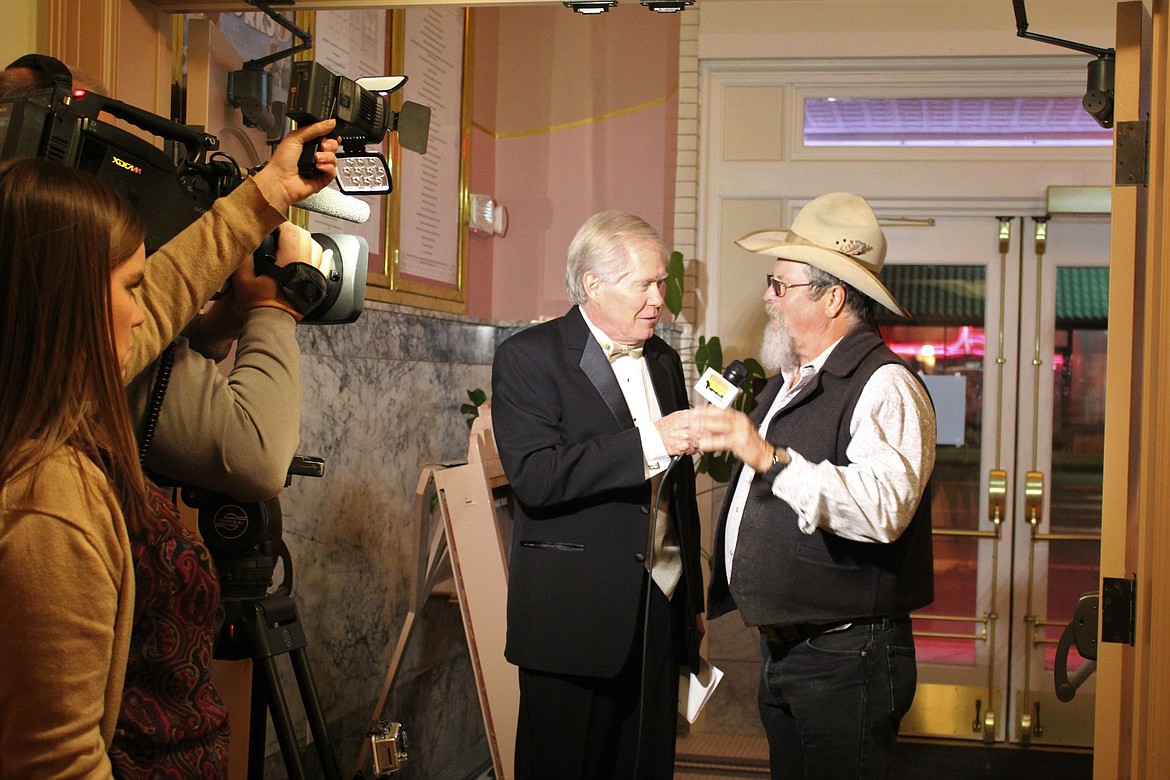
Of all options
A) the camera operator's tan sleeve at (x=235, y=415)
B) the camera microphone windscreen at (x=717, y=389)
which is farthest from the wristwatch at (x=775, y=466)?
the camera operator's tan sleeve at (x=235, y=415)

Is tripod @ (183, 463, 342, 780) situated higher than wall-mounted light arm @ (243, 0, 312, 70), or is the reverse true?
wall-mounted light arm @ (243, 0, 312, 70)

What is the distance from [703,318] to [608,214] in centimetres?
220

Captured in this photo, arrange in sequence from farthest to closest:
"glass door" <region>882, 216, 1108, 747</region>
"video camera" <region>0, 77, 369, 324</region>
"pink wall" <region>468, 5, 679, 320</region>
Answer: "pink wall" <region>468, 5, 679, 320</region> < "glass door" <region>882, 216, 1108, 747</region> < "video camera" <region>0, 77, 369, 324</region>

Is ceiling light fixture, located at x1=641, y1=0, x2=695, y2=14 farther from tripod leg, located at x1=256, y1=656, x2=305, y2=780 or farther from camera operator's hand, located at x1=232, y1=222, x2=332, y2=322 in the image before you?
tripod leg, located at x1=256, y1=656, x2=305, y2=780

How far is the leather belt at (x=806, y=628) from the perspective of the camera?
1.95m

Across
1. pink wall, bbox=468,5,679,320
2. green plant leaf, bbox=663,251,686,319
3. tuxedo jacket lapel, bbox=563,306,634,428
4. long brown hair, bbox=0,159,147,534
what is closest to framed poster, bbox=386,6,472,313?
pink wall, bbox=468,5,679,320

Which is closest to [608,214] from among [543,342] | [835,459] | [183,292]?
[543,342]

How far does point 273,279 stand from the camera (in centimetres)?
141

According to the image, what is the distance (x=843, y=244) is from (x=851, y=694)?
935mm

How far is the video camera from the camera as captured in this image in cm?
115

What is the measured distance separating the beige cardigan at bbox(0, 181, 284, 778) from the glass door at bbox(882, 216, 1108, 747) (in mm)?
3962

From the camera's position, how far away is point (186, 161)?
138cm

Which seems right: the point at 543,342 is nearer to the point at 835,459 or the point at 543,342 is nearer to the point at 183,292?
the point at 835,459

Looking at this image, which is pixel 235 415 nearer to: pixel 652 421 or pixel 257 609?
pixel 257 609
